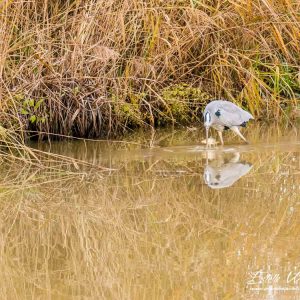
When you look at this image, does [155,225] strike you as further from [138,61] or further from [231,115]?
[138,61]

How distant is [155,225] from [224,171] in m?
1.62

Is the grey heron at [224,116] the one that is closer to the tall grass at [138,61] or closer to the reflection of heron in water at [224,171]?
the reflection of heron in water at [224,171]

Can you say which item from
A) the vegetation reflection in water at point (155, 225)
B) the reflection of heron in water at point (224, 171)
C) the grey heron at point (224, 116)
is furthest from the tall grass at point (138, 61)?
the reflection of heron in water at point (224, 171)

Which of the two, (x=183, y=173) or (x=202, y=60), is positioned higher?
(x=202, y=60)

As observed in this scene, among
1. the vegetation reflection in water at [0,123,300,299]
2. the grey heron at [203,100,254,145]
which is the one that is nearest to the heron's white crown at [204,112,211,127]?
the grey heron at [203,100,254,145]

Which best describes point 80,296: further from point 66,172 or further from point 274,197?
point 66,172

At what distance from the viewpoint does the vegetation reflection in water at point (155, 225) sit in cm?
418

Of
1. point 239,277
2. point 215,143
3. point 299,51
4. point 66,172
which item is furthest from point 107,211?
point 299,51

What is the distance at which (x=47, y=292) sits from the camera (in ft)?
13.5

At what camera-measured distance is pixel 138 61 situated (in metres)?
8.77

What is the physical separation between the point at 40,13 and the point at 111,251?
13.5 ft

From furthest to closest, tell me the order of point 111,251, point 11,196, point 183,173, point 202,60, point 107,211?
point 202,60 < point 183,173 < point 11,196 < point 107,211 < point 111,251

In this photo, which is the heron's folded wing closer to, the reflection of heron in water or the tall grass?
the reflection of heron in water

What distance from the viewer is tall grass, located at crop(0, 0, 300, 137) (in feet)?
26.8
